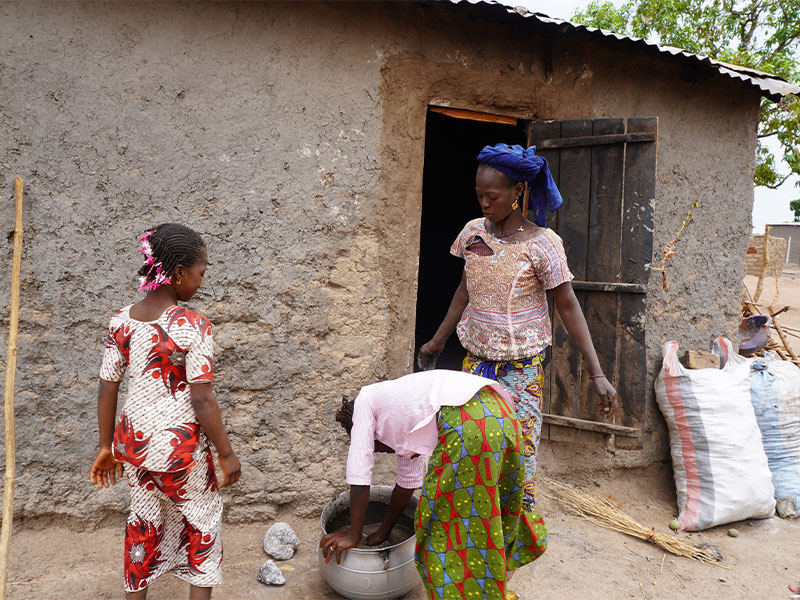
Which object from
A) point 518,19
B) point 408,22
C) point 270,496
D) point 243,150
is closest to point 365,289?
point 243,150

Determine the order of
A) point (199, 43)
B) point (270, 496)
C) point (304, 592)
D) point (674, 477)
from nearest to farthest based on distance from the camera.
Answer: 1. point (304, 592)
2. point (199, 43)
3. point (270, 496)
4. point (674, 477)

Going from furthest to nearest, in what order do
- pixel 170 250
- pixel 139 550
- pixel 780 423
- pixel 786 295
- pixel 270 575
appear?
pixel 786 295
pixel 780 423
pixel 270 575
pixel 139 550
pixel 170 250

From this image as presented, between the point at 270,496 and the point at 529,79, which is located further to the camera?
the point at 529,79

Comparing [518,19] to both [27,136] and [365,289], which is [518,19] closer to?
[365,289]

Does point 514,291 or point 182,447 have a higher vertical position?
point 514,291

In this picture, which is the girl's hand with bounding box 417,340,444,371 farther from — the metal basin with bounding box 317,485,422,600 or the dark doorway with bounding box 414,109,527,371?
the dark doorway with bounding box 414,109,527,371

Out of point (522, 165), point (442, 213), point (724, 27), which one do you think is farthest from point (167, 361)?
point (724, 27)

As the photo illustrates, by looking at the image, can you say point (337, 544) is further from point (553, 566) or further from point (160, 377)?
point (553, 566)

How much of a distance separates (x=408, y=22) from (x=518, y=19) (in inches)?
23.0

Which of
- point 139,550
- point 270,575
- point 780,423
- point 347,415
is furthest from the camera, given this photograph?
point 780,423

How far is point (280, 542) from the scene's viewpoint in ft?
9.10

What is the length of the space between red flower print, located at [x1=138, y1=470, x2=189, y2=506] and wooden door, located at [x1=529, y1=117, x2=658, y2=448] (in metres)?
A: 2.20

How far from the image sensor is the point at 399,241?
122 inches

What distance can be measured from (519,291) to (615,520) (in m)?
1.71
